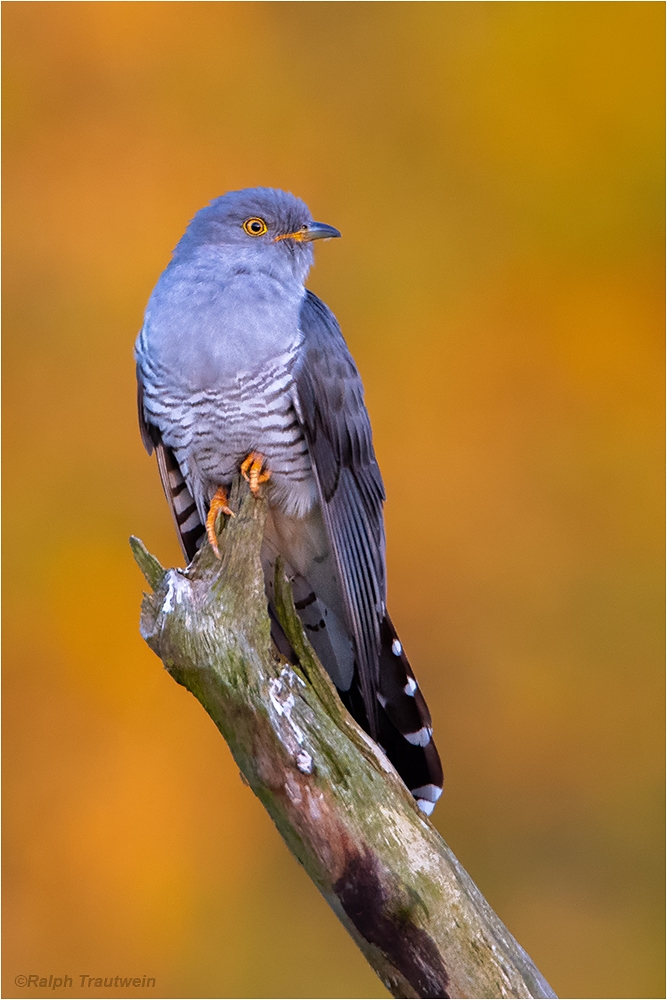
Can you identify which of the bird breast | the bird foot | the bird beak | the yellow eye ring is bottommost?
the bird foot

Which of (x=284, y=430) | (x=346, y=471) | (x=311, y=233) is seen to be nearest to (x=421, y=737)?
(x=346, y=471)

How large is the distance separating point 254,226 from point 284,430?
615 mm

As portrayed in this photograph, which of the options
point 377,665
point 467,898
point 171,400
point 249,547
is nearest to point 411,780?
point 377,665

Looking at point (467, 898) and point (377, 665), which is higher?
point (377, 665)

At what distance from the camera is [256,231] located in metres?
2.77

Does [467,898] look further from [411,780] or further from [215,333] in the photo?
[215,333]

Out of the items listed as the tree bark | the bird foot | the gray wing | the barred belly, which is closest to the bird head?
the gray wing

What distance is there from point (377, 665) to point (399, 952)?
72 centimetres

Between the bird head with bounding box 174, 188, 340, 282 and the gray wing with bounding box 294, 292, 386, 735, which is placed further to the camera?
the bird head with bounding box 174, 188, 340, 282

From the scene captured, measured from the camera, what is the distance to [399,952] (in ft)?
6.27

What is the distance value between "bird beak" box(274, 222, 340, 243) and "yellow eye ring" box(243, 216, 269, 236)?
5 centimetres

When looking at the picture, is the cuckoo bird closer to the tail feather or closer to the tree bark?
the tail feather

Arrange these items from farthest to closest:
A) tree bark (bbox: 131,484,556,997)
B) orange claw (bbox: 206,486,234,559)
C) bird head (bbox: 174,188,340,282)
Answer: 1. bird head (bbox: 174,188,340,282)
2. orange claw (bbox: 206,486,234,559)
3. tree bark (bbox: 131,484,556,997)

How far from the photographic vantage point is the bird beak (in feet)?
9.23
